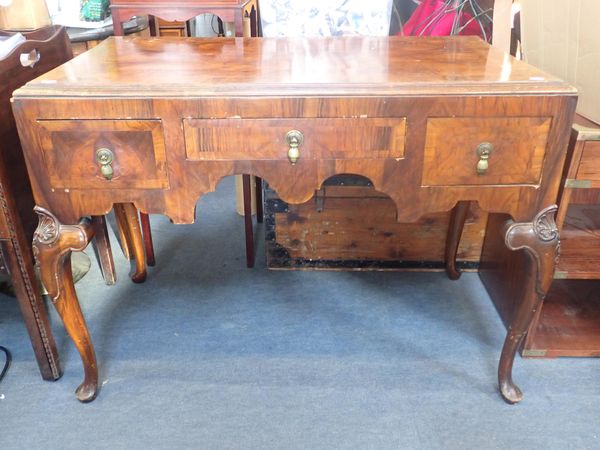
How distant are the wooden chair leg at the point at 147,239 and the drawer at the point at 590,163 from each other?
1.23 m

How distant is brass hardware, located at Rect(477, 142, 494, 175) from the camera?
3.19ft

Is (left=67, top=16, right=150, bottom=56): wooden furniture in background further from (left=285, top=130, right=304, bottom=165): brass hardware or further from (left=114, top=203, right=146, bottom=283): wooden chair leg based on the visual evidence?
(left=285, top=130, right=304, bottom=165): brass hardware

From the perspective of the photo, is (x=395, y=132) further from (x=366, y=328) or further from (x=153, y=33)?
(x=153, y=33)

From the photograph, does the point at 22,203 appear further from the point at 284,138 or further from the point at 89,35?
the point at 89,35

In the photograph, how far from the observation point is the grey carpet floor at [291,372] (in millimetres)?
1166

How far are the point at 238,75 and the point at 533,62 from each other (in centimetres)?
81

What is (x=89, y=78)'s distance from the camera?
985 millimetres

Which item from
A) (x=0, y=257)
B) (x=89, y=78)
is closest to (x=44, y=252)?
(x=0, y=257)

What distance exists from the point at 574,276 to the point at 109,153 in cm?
108

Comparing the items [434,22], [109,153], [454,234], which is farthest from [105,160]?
[434,22]

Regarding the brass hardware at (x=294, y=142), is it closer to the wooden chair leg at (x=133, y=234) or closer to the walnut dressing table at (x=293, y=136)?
the walnut dressing table at (x=293, y=136)

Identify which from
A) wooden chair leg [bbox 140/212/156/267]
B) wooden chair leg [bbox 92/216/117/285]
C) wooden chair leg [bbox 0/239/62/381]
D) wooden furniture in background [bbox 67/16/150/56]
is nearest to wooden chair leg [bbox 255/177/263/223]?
wooden chair leg [bbox 140/212/156/267]

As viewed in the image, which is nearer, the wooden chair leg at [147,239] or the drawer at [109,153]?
the drawer at [109,153]

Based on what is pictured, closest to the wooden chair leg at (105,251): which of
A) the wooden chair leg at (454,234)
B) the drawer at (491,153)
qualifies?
the drawer at (491,153)
